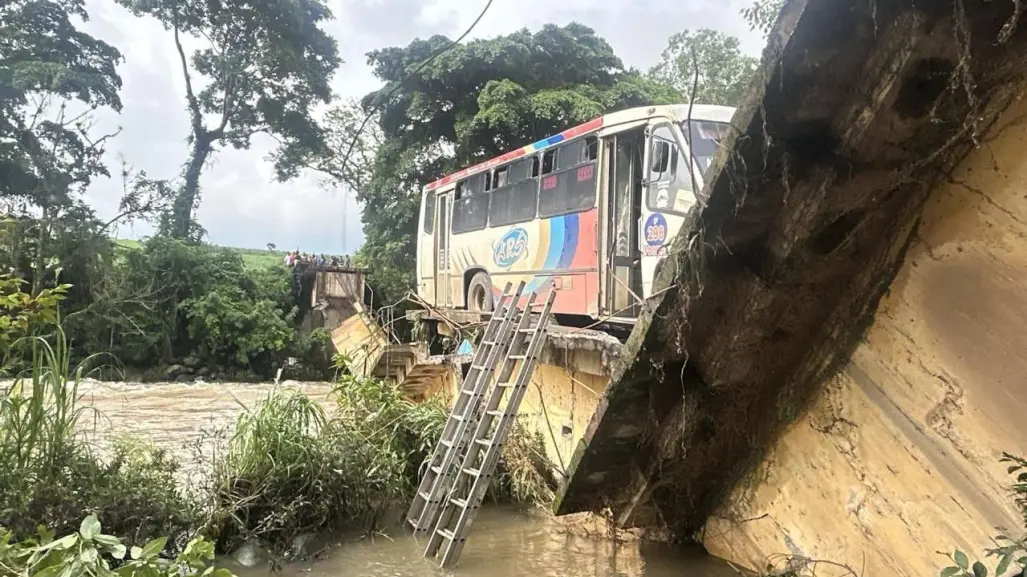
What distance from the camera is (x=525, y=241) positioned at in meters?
8.63

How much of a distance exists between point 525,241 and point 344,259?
16083mm

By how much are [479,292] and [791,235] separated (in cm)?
726

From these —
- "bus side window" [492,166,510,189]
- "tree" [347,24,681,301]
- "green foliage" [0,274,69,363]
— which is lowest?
"green foliage" [0,274,69,363]

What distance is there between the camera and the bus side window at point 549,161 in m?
8.04

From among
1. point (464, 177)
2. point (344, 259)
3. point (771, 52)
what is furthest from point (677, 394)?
point (344, 259)

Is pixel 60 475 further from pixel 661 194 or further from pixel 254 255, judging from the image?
pixel 254 255

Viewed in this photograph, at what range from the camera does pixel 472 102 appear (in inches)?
667

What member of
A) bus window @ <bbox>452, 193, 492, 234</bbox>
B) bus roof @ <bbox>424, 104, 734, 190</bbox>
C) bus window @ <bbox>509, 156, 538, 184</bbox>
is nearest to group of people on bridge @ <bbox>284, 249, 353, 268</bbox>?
bus window @ <bbox>452, 193, 492, 234</bbox>

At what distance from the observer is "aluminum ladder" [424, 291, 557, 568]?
4816mm

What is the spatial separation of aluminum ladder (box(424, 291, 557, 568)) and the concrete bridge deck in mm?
644

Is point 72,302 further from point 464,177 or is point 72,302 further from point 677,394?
point 677,394

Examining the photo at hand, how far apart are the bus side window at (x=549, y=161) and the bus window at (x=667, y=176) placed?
1.86 m

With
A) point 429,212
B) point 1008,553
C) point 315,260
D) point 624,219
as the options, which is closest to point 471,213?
point 429,212

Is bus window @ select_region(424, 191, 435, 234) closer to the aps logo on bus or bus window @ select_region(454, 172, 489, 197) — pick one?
bus window @ select_region(454, 172, 489, 197)
